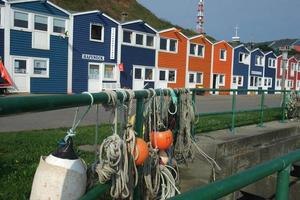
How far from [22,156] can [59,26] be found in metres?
25.5

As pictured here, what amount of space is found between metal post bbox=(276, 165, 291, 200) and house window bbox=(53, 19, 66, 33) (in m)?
29.3

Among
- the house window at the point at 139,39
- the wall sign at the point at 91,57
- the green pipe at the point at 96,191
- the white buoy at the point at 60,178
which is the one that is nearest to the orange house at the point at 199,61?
the house window at the point at 139,39

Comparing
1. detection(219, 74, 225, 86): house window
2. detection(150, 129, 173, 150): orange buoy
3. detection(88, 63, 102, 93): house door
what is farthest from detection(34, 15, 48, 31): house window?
detection(150, 129, 173, 150): orange buoy

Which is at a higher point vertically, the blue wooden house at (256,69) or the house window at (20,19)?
the house window at (20,19)

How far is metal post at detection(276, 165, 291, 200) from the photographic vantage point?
2533mm

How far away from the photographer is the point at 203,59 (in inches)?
1752

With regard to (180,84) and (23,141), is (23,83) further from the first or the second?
(23,141)

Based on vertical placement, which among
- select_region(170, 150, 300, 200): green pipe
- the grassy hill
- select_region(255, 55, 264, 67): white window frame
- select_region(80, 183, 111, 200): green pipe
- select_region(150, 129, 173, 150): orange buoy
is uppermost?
the grassy hill

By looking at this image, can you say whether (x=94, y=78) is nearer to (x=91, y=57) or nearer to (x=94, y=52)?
(x=91, y=57)

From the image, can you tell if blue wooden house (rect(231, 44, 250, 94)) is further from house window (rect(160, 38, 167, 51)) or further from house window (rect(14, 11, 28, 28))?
house window (rect(14, 11, 28, 28))

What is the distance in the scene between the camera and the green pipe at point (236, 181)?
1812 mm

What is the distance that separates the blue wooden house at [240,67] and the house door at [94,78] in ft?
68.9

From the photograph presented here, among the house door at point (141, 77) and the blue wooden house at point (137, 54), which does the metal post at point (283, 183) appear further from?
the house door at point (141, 77)

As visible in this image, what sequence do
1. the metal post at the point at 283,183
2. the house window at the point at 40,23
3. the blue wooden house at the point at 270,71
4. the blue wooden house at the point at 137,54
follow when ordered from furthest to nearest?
the blue wooden house at the point at 270,71
the blue wooden house at the point at 137,54
the house window at the point at 40,23
the metal post at the point at 283,183
